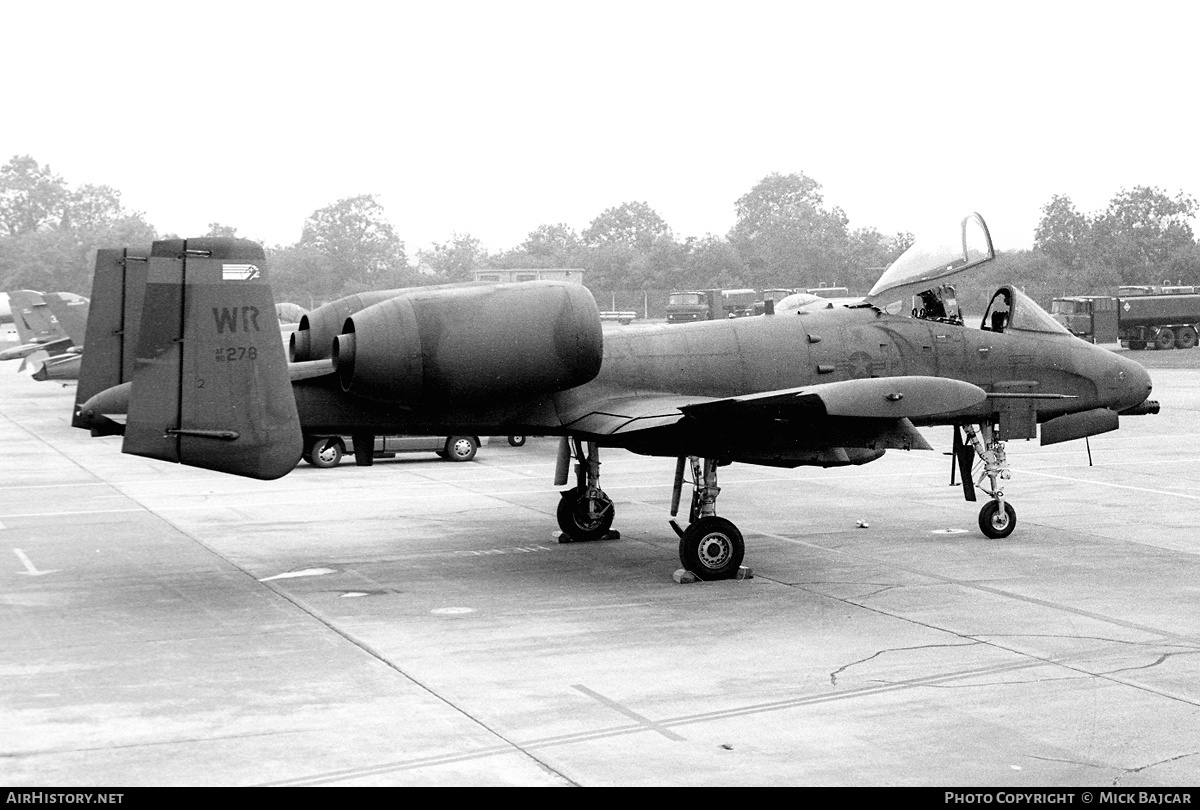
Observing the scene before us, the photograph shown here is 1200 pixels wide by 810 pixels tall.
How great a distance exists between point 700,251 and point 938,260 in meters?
71.9

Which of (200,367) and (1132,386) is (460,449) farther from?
(200,367)

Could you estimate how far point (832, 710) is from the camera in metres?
8.21

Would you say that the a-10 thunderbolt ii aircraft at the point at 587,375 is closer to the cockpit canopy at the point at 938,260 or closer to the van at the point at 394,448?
the cockpit canopy at the point at 938,260

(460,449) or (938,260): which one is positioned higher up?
(938,260)

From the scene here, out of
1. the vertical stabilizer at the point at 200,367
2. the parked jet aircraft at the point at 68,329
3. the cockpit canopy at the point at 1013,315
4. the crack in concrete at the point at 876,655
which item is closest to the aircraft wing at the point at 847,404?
the crack in concrete at the point at 876,655

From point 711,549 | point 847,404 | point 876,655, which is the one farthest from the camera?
point 711,549

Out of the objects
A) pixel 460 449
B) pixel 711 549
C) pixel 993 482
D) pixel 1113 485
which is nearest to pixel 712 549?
pixel 711 549

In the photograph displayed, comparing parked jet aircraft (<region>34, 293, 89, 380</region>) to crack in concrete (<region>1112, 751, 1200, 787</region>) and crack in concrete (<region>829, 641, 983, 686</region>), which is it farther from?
crack in concrete (<region>1112, 751, 1200, 787</region>)

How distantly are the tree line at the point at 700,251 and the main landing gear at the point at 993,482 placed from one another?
53.5 m

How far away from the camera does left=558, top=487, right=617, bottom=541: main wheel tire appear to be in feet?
49.2

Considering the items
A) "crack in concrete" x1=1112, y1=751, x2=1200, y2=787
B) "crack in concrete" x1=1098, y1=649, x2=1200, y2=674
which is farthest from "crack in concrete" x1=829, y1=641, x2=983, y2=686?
"crack in concrete" x1=1112, y1=751, x2=1200, y2=787

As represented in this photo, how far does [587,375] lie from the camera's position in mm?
12805

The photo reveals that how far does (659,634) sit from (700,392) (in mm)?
3987

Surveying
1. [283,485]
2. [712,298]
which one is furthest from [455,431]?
[712,298]
